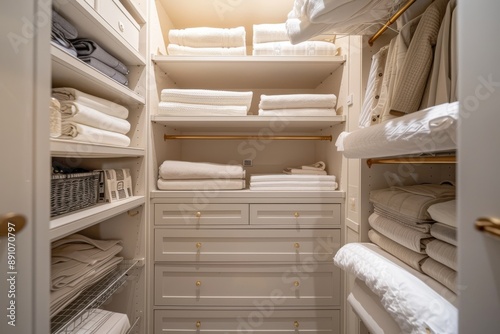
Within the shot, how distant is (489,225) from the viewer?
0.48 metres

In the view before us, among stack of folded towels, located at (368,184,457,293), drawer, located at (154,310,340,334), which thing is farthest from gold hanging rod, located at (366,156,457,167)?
drawer, located at (154,310,340,334)

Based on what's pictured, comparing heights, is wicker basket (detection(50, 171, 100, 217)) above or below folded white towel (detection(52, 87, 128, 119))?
below

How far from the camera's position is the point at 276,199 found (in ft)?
4.37

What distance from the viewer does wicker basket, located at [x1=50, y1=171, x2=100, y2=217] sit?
0.84 m

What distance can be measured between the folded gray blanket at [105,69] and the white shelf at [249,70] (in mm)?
240

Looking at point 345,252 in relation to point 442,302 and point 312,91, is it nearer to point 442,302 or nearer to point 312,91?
point 442,302

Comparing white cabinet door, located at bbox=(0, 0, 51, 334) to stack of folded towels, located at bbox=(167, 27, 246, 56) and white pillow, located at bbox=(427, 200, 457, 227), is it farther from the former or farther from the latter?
white pillow, located at bbox=(427, 200, 457, 227)

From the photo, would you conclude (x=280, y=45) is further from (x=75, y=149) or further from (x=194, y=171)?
(x=75, y=149)

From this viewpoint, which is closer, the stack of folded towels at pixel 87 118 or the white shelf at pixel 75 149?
the white shelf at pixel 75 149

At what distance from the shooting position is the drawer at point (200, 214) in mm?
1330

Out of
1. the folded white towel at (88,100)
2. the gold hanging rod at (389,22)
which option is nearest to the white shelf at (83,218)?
the folded white towel at (88,100)

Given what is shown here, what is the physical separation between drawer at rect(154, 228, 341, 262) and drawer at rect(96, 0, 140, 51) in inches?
41.0

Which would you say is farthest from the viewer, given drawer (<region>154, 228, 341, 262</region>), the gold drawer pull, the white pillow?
drawer (<region>154, 228, 341, 262</region>)

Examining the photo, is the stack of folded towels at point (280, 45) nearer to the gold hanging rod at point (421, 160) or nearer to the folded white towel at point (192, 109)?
the folded white towel at point (192, 109)
